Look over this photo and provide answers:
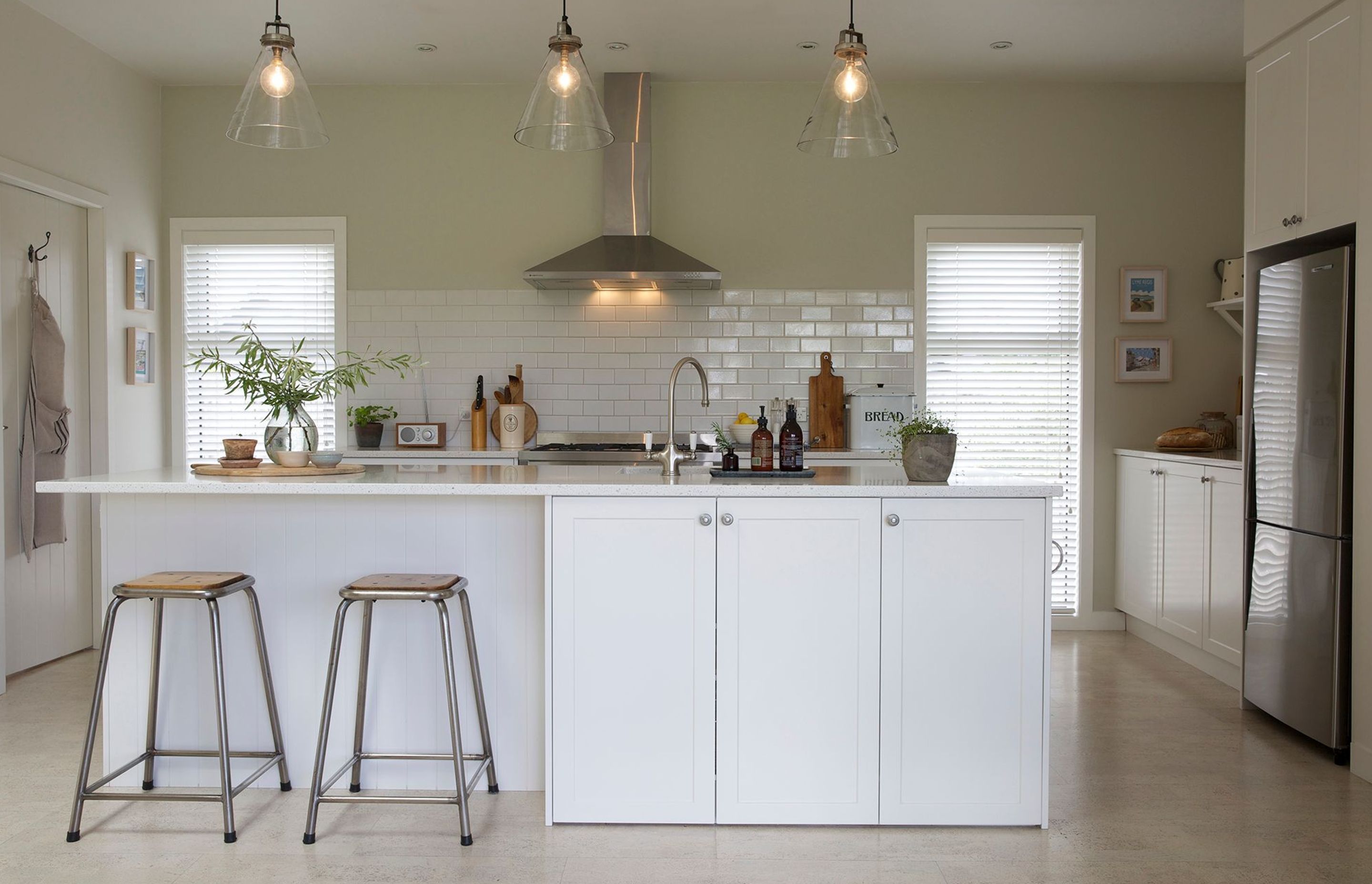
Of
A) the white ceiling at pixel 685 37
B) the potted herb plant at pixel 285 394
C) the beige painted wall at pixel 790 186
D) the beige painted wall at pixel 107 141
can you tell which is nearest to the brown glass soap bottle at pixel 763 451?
the potted herb plant at pixel 285 394

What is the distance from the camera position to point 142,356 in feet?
17.0

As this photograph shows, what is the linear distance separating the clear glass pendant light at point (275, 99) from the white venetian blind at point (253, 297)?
2.80 m

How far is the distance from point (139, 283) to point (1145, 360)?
5.14m

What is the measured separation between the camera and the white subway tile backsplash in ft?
17.6

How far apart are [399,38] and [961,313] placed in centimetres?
310

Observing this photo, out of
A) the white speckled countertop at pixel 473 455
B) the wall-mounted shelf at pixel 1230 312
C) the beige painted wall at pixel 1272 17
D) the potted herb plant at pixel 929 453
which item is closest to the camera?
the potted herb plant at pixel 929 453

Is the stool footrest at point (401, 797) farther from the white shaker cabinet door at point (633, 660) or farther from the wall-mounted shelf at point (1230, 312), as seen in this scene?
the wall-mounted shelf at point (1230, 312)

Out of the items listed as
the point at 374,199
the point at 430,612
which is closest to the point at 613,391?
the point at 374,199

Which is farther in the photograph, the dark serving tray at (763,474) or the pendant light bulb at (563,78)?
the dark serving tray at (763,474)

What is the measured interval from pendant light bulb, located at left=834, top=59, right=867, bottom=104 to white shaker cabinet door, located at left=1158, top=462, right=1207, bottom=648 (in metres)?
2.57

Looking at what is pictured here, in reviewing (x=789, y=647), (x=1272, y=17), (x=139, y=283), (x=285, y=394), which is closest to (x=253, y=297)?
(x=139, y=283)

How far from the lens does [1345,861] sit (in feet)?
8.48

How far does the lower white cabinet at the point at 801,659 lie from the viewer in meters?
2.73

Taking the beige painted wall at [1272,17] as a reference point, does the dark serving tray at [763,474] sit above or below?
below
